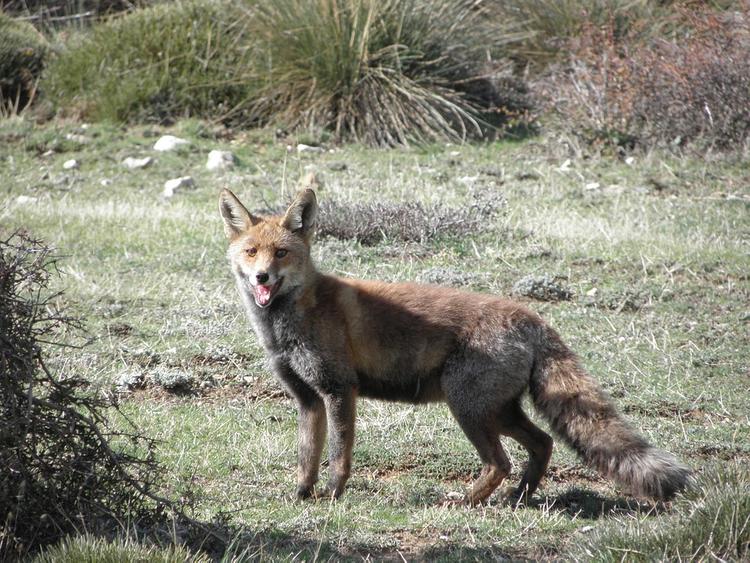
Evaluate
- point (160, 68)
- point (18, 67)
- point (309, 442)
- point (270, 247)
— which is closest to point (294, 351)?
point (309, 442)

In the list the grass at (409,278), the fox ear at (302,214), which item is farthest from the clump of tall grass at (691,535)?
the fox ear at (302,214)

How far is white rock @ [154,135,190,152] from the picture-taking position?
15.2 meters

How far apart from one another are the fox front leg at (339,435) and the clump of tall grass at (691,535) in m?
1.70

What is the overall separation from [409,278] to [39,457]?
17.8 feet

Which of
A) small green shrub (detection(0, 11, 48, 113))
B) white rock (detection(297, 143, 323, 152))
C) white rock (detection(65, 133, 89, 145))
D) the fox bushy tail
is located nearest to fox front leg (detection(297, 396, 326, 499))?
the fox bushy tail

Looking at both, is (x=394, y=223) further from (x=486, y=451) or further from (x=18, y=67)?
(x=18, y=67)

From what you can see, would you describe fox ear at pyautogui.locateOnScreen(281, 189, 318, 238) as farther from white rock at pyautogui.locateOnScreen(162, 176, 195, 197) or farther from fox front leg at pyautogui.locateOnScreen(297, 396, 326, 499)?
white rock at pyautogui.locateOnScreen(162, 176, 195, 197)

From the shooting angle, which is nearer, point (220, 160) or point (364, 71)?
point (220, 160)

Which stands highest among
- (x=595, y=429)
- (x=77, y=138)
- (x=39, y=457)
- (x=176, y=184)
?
(x=39, y=457)

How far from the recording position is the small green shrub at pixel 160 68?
16297mm

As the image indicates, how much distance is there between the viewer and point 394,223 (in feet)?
36.5

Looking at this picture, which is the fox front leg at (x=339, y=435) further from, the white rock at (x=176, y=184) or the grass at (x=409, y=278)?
the white rock at (x=176, y=184)

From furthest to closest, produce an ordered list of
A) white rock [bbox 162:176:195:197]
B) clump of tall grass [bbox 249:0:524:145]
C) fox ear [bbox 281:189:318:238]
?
clump of tall grass [bbox 249:0:524:145], white rock [bbox 162:176:195:197], fox ear [bbox 281:189:318:238]

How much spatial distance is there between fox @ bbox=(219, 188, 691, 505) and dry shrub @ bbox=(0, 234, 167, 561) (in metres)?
1.46
